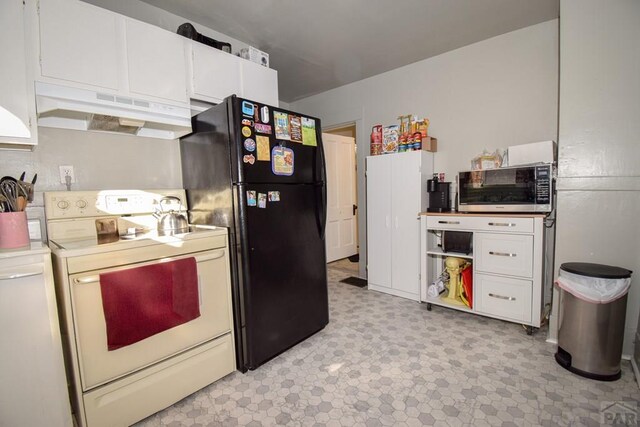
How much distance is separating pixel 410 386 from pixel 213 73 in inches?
97.4

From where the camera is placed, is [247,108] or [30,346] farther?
[247,108]

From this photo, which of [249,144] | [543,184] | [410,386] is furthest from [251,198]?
[543,184]

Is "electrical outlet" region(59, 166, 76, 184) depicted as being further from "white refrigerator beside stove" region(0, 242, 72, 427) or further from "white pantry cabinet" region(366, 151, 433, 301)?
"white pantry cabinet" region(366, 151, 433, 301)

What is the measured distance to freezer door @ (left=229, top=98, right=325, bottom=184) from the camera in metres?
1.72

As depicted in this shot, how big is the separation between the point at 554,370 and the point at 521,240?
88cm

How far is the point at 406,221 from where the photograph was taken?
289 centimetres

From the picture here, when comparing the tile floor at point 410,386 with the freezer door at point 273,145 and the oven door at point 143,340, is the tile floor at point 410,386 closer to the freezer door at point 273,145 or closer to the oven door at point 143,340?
the oven door at point 143,340

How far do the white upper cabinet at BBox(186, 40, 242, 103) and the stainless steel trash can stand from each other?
2.66 meters

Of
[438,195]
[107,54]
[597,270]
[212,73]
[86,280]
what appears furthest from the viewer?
[438,195]

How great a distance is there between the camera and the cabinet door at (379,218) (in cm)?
303

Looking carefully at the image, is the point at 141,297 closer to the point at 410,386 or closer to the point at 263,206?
the point at 263,206

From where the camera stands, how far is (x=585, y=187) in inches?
74.6

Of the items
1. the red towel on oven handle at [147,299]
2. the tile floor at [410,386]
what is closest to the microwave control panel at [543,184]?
the tile floor at [410,386]

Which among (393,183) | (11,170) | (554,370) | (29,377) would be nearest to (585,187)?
(554,370)
